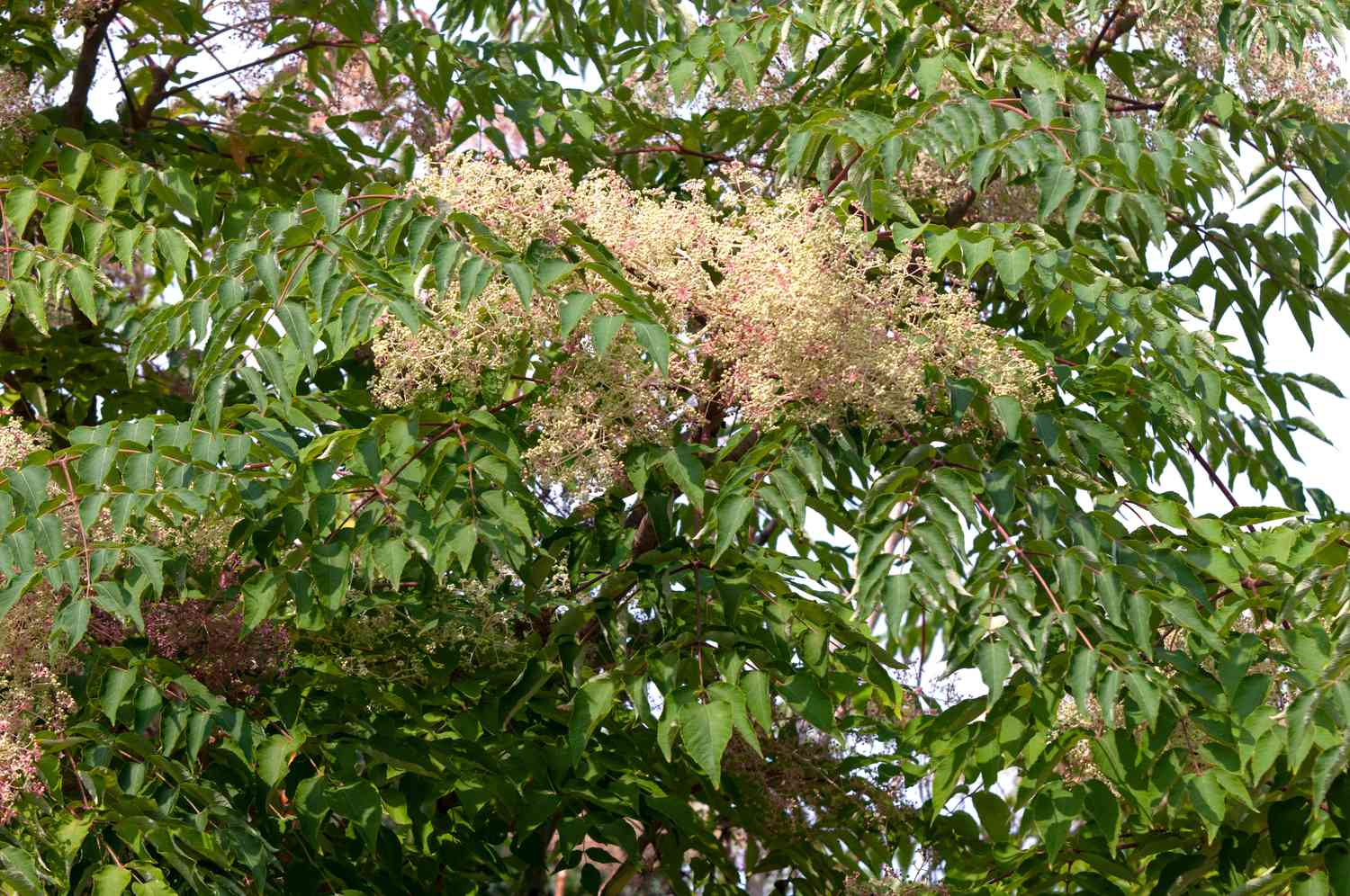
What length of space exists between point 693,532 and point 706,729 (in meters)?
0.80

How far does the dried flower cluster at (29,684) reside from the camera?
2.79 m

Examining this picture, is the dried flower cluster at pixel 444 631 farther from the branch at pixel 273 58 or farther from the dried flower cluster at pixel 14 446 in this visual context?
the branch at pixel 273 58

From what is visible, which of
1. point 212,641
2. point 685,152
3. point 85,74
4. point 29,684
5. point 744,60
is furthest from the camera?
point 85,74

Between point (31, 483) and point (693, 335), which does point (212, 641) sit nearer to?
point (31, 483)

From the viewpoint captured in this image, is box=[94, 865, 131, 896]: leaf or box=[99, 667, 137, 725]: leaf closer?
box=[94, 865, 131, 896]: leaf

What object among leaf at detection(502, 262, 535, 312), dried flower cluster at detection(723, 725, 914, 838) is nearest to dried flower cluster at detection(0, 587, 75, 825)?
leaf at detection(502, 262, 535, 312)

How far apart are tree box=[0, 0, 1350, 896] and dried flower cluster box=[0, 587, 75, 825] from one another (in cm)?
1

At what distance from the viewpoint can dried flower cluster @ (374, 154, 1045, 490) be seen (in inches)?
112

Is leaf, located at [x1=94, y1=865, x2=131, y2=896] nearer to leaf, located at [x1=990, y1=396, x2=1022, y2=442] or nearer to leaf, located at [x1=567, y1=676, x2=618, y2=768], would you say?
leaf, located at [x1=567, y1=676, x2=618, y2=768]

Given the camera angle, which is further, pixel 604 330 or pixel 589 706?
pixel 589 706

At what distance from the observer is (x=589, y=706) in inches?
113

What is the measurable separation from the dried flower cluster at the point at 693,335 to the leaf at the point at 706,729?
0.43m

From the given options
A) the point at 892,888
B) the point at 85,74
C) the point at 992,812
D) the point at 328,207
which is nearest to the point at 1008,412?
the point at 992,812

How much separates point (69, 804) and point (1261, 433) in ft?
8.83
